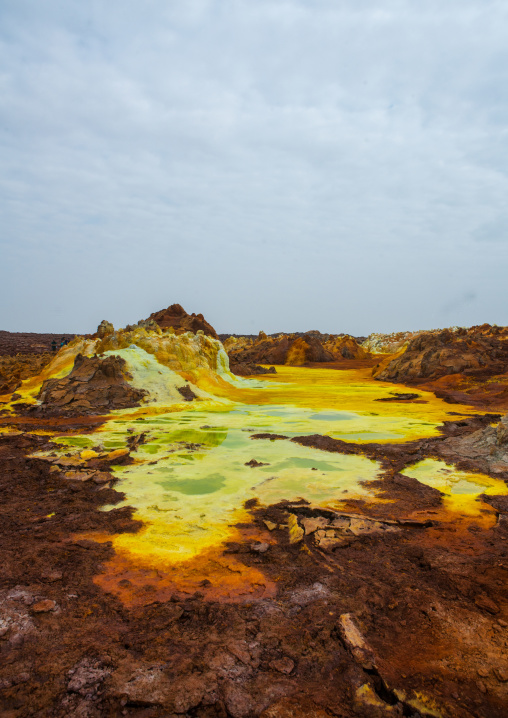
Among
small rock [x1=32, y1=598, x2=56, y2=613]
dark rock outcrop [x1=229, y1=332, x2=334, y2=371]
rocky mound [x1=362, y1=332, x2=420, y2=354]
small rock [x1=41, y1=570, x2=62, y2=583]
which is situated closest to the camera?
small rock [x1=32, y1=598, x2=56, y2=613]

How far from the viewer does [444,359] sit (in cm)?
2305

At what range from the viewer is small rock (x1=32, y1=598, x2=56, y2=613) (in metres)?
2.78

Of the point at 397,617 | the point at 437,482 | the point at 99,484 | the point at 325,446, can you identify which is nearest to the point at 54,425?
the point at 99,484

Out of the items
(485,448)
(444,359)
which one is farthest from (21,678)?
(444,359)

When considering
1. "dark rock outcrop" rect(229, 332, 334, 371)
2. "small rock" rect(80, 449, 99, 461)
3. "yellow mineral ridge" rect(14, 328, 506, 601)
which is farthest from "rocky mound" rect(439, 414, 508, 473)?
"dark rock outcrop" rect(229, 332, 334, 371)

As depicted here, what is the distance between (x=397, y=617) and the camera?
2824 millimetres

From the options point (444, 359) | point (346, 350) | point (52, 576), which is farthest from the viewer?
point (346, 350)

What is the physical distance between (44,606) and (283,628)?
1669mm

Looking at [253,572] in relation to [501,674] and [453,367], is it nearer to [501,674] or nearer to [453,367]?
[501,674]

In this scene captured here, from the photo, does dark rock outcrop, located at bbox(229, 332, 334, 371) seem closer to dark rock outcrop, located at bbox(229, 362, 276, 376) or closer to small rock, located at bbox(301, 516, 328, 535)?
dark rock outcrop, located at bbox(229, 362, 276, 376)

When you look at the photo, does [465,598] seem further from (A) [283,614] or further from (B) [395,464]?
(B) [395,464]

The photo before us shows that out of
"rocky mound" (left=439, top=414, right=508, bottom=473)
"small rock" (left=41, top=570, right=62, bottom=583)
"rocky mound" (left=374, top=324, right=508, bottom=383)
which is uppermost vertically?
A: "rocky mound" (left=374, top=324, right=508, bottom=383)

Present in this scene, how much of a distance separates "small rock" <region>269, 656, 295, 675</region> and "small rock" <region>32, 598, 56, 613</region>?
1.58 metres

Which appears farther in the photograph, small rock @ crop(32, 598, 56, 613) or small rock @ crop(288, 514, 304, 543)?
small rock @ crop(288, 514, 304, 543)
